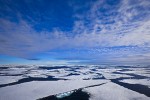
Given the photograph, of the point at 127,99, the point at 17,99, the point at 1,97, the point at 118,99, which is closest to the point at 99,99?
the point at 118,99

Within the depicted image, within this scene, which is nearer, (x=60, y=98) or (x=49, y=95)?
(x=60, y=98)

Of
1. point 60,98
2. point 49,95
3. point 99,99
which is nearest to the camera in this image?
point 99,99

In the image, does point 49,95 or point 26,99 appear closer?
point 26,99

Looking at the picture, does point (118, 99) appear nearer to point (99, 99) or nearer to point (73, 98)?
point (99, 99)

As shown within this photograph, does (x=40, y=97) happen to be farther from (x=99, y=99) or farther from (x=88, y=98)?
(x=99, y=99)

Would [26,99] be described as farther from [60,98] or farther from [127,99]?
[127,99]

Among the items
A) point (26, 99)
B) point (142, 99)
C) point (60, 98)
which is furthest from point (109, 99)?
point (26, 99)

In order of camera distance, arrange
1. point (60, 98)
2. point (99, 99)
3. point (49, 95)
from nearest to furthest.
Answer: point (99, 99) < point (60, 98) < point (49, 95)
